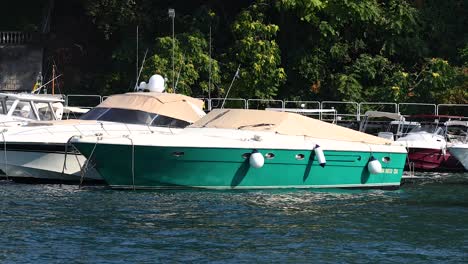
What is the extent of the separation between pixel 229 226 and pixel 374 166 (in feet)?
22.3

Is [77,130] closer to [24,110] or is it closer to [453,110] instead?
[24,110]

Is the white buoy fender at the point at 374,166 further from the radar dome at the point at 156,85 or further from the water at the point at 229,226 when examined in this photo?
the radar dome at the point at 156,85

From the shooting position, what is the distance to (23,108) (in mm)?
31016

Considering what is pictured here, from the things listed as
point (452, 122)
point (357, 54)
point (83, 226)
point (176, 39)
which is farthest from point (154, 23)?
point (83, 226)

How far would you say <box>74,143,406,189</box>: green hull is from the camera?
24.3 metres

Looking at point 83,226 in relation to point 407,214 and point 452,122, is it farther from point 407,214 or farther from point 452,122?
point 452,122

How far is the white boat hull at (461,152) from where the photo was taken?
32188 mm

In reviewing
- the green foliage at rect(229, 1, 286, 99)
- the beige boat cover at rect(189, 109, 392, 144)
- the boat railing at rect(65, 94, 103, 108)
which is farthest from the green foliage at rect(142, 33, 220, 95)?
the beige boat cover at rect(189, 109, 392, 144)

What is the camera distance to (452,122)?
34.4 metres

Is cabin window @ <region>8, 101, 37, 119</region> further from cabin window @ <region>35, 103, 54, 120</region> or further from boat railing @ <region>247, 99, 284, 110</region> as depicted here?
boat railing @ <region>247, 99, 284, 110</region>

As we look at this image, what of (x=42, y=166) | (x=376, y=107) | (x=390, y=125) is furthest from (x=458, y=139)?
(x=42, y=166)

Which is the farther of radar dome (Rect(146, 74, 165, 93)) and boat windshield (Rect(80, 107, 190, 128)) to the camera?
radar dome (Rect(146, 74, 165, 93))

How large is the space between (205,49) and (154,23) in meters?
2.75

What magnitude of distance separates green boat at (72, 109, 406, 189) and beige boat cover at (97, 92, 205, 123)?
7.93 ft
